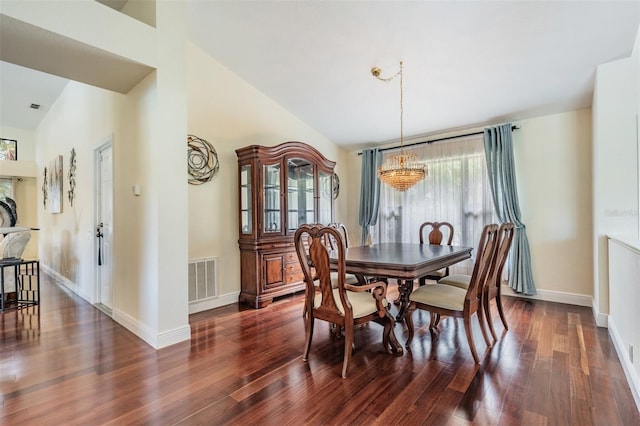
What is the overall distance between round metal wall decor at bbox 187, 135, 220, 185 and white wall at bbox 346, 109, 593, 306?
155 inches

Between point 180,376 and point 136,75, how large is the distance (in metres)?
2.52

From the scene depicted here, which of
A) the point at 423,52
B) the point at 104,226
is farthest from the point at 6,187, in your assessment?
the point at 423,52

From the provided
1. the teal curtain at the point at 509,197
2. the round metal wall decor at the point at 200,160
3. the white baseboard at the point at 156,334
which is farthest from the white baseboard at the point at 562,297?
the round metal wall decor at the point at 200,160


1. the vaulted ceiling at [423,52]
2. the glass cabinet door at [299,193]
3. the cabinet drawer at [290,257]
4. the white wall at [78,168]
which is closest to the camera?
the vaulted ceiling at [423,52]

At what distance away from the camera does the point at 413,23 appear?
2668 mm

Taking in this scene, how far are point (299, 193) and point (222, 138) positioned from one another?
127cm

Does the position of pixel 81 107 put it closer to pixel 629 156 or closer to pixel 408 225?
pixel 408 225

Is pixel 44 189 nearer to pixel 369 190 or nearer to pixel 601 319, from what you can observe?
pixel 369 190

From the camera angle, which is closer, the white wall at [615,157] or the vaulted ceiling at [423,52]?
the vaulted ceiling at [423,52]

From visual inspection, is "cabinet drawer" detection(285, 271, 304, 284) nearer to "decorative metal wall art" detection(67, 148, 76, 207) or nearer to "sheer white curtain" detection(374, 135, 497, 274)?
"sheer white curtain" detection(374, 135, 497, 274)

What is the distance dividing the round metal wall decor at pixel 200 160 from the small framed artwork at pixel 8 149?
751 centimetres

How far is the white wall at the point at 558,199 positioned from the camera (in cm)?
364

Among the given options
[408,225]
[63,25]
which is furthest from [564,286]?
[63,25]

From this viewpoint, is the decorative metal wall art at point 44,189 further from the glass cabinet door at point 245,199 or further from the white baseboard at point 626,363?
the white baseboard at point 626,363
